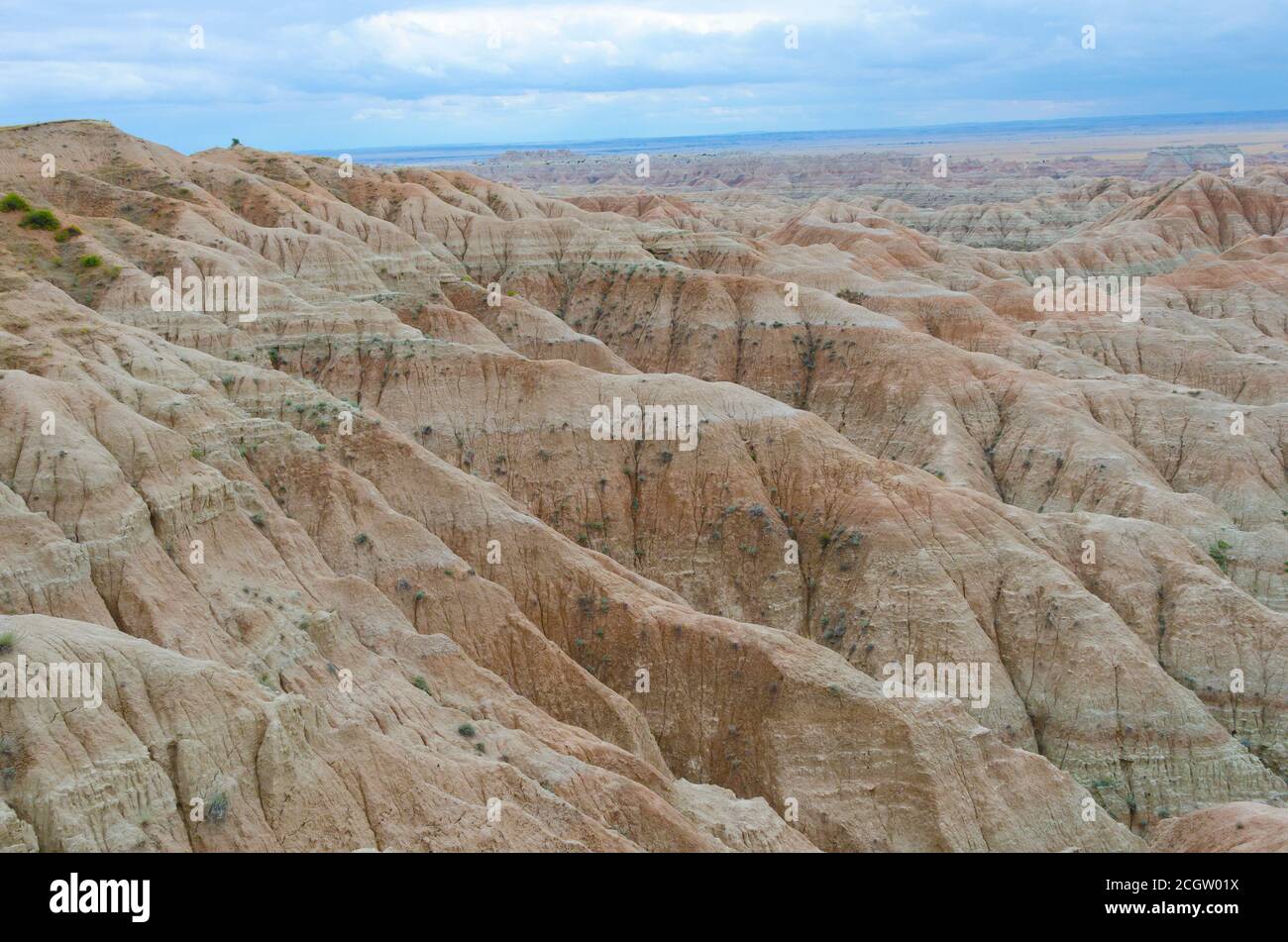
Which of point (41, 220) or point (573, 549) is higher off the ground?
point (41, 220)

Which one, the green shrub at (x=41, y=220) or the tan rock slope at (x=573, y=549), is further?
the green shrub at (x=41, y=220)

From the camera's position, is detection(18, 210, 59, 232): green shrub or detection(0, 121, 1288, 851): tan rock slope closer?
detection(0, 121, 1288, 851): tan rock slope

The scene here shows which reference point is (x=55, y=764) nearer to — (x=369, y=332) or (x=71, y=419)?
(x=71, y=419)

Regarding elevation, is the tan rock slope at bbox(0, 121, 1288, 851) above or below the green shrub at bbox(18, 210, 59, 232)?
below

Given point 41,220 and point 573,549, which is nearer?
point 573,549
